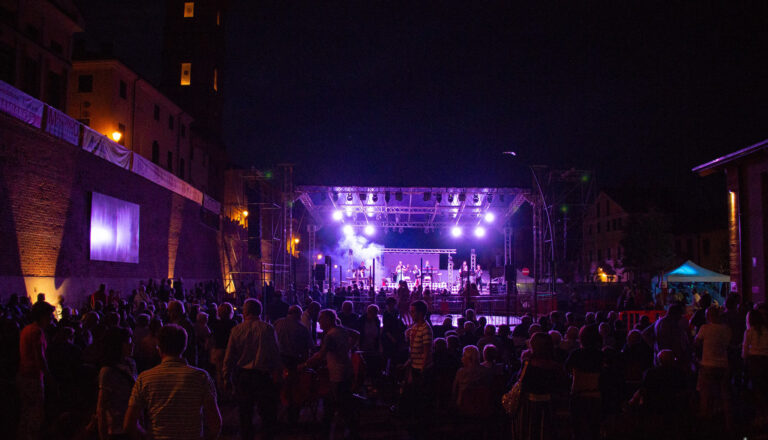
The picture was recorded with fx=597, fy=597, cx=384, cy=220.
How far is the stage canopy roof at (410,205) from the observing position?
25.3 metres

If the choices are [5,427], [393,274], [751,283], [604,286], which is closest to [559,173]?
[604,286]

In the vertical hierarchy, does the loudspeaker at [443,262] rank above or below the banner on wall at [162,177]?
below

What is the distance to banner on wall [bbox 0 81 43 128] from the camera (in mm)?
15312

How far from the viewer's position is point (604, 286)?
26203mm

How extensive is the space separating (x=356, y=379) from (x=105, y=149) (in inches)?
650

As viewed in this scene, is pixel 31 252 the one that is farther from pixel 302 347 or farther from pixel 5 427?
pixel 302 347

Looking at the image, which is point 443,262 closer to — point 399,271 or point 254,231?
point 399,271

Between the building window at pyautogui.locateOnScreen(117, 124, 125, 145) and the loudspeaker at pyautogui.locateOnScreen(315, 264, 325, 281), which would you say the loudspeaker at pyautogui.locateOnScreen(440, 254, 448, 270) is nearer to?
the loudspeaker at pyautogui.locateOnScreen(315, 264, 325, 281)

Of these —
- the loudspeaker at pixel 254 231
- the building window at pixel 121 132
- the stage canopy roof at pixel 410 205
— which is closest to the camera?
the loudspeaker at pixel 254 231

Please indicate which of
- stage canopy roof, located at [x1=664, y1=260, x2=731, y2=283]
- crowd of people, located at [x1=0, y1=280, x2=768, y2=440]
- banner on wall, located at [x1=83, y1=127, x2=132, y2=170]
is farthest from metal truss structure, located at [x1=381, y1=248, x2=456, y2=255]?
crowd of people, located at [x1=0, y1=280, x2=768, y2=440]

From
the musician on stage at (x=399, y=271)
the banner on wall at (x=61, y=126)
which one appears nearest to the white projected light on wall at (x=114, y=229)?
the banner on wall at (x=61, y=126)

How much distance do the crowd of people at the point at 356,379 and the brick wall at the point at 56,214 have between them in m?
7.69

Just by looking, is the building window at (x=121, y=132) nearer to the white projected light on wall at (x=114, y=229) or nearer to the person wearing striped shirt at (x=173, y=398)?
the white projected light on wall at (x=114, y=229)

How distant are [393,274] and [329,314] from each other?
28240 mm
